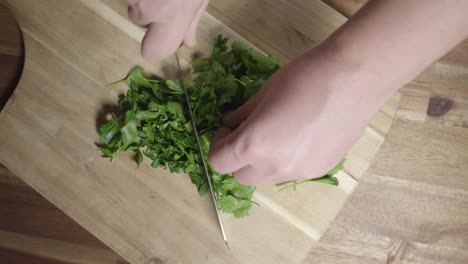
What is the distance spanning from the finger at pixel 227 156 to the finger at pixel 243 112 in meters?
0.11

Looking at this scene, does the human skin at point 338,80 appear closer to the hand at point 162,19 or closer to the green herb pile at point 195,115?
the hand at point 162,19

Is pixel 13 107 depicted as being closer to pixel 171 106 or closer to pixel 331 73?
Result: pixel 171 106

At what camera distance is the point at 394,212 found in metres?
1.28

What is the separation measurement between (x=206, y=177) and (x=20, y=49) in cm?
72

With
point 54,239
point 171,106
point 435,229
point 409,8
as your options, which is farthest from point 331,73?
point 54,239

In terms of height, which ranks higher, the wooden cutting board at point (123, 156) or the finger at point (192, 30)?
the finger at point (192, 30)

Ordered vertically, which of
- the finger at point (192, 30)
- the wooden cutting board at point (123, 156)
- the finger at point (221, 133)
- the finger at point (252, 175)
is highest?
the finger at point (192, 30)

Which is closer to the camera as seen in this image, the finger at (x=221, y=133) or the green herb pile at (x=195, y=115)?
the finger at (x=221, y=133)

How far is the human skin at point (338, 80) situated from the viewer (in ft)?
2.27

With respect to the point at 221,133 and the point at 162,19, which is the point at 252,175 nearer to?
the point at 221,133

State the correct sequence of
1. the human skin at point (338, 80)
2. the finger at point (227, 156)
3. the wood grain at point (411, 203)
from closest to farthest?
the human skin at point (338, 80), the finger at point (227, 156), the wood grain at point (411, 203)

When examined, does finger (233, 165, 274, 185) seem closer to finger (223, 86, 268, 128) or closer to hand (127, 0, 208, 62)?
finger (223, 86, 268, 128)

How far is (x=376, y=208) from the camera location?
1282mm

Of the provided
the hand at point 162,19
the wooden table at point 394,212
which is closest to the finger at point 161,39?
the hand at point 162,19
